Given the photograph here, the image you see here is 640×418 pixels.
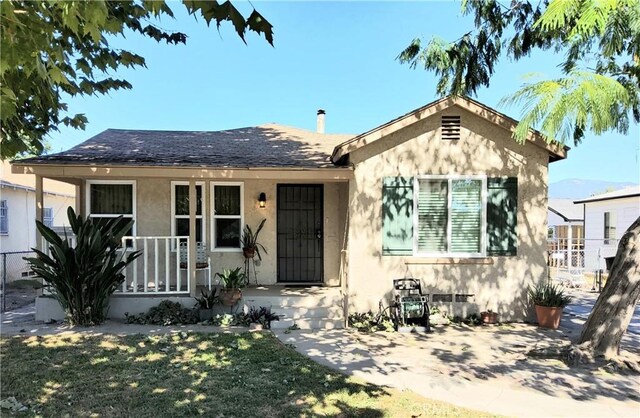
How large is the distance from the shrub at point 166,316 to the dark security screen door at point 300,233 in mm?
2523

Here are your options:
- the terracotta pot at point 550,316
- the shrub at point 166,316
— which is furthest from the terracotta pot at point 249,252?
the terracotta pot at point 550,316

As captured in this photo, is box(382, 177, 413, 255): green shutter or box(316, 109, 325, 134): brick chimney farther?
box(316, 109, 325, 134): brick chimney

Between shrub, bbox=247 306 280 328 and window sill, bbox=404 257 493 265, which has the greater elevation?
window sill, bbox=404 257 493 265

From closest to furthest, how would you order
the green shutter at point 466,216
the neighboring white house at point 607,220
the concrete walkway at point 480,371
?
the concrete walkway at point 480,371 → the green shutter at point 466,216 → the neighboring white house at point 607,220

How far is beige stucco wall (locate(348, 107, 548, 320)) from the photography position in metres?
7.63

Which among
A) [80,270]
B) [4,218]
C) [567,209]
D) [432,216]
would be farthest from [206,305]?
[567,209]

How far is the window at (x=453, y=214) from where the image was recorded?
25.2 feet

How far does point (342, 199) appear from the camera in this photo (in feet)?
29.8

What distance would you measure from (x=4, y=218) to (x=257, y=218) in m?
10.4

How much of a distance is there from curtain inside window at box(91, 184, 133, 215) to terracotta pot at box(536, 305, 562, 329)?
28.4 feet

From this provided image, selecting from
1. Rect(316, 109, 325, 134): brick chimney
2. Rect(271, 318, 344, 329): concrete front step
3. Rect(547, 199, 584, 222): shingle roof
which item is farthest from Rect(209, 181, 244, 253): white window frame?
Rect(547, 199, 584, 222): shingle roof

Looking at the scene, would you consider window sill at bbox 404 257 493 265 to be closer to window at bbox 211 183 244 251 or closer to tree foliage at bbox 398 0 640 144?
tree foliage at bbox 398 0 640 144

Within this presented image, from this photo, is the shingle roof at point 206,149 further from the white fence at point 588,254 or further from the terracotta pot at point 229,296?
the white fence at point 588,254

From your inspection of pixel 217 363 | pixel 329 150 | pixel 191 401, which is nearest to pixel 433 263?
pixel 329 150
